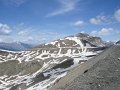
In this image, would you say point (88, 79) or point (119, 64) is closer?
point (88, 79)

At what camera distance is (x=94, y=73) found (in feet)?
98.2

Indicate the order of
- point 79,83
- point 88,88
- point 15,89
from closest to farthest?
point 88,88, point 79,83, point 15,89

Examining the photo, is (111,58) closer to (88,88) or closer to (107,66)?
(107,66)

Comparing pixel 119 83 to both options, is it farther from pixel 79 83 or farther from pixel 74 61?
pixel 74 61

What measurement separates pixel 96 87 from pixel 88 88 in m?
0.93

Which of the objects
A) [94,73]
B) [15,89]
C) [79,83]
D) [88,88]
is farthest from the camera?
[15,89]

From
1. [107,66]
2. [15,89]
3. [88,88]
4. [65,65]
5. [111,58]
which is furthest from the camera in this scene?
[65,65]

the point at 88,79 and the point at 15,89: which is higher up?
the point at 88,79

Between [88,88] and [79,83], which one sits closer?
[88,88]

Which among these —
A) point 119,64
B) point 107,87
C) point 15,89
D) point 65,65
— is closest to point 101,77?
point 107,87

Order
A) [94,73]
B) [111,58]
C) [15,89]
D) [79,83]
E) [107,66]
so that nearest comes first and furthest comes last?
[79,83]
[94,73]
[107,66]
[111,58]
[15,89]

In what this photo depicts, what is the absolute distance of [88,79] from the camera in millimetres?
27594

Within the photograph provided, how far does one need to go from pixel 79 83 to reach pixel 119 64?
9.87m

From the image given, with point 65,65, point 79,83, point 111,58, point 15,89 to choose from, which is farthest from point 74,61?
point 79,83
